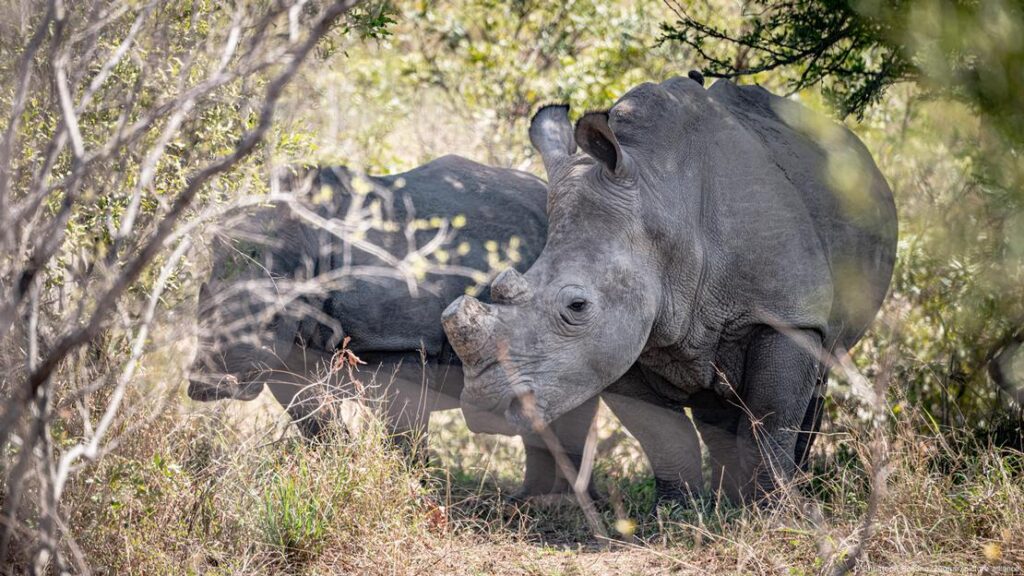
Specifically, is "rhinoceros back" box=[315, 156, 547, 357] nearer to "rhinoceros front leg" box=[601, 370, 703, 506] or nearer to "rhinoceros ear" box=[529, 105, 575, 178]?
"rhinoceros ear" box=[529, 105, 575, 178]

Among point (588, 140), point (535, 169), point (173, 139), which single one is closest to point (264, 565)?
point (173, 139)

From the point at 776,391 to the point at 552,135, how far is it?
1.55m

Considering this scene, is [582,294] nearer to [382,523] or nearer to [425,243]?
[382,523]

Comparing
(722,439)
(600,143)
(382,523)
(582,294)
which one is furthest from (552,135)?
(382,523)

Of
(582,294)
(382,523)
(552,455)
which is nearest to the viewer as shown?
(382,523)

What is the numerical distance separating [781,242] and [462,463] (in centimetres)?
254

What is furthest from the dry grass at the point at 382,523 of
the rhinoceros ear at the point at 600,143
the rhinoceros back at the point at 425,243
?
the rhinoceros ear at the point at 600,143

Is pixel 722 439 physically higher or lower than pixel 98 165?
lower

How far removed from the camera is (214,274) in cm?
600

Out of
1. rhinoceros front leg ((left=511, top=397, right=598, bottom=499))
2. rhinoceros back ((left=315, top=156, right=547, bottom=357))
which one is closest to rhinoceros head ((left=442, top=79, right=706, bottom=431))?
rhinoceros back ((left=315, top=156, right=547, bottom=357))

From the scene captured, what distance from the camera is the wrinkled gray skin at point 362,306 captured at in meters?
6.04

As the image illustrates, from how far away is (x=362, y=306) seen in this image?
6281 millimetres

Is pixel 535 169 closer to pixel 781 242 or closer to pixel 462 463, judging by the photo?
pixel 462 463

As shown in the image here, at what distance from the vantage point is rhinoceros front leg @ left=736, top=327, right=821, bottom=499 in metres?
5.65
